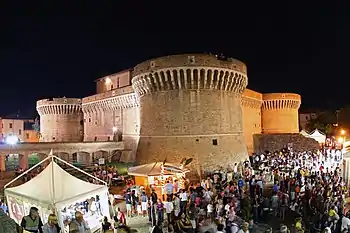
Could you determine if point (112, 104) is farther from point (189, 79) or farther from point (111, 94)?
point (189, 79)

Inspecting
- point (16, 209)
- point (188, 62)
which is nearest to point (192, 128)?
point (188, 62)

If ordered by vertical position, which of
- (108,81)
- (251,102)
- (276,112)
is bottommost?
(276,112)

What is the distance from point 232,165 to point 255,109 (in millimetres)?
17036

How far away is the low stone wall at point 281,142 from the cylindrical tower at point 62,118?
72.4 ft

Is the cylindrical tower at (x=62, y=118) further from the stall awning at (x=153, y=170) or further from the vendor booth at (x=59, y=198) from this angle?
the vendor booth at (x=59, y=198)

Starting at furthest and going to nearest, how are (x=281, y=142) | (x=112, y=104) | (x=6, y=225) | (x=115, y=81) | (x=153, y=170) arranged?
1. (x=115, y=81)
2. (x=281, y=142)
3. (x=112, y=104)
4. (x=153, y=170)
5. (x=6, y=225)

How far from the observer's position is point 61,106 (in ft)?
134

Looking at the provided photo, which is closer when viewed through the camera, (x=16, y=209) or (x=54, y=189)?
(x=54, y=189)

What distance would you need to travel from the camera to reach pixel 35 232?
6961mm

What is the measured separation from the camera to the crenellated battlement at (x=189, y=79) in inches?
884

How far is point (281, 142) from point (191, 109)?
16.9 m

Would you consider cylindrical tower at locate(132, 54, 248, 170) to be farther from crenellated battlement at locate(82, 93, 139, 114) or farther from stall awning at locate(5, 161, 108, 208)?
stall awning at locate(5, 161, 108, 208)

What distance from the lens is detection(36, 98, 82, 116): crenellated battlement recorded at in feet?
134

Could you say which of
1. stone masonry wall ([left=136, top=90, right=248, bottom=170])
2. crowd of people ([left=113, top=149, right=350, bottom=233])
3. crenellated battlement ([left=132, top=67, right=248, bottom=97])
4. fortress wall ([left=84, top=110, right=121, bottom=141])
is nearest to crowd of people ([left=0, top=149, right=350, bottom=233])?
crowd of people ([left=113, top=149, right=350, bottom=233])
